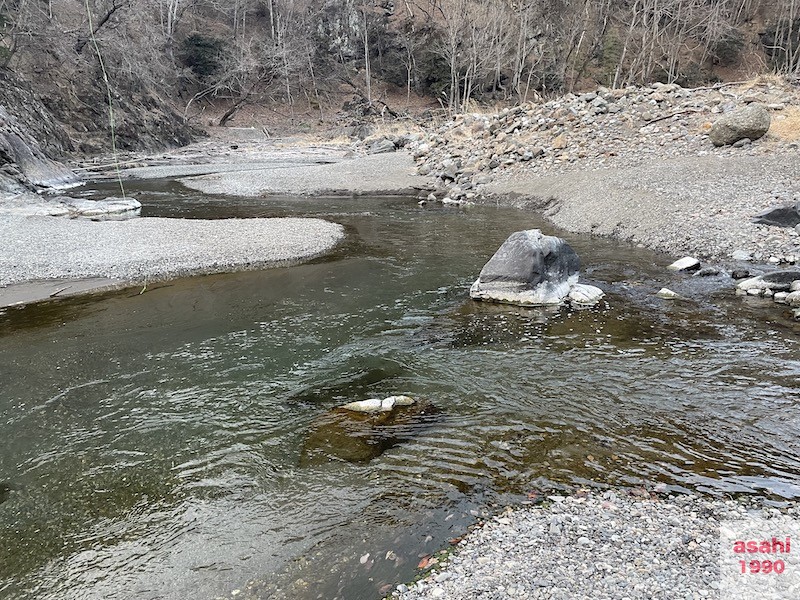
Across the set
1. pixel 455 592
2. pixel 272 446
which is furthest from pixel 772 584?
pixel 272 446

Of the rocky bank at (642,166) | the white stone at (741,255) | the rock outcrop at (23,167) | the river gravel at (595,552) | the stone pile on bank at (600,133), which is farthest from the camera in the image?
the rock outcrop at (23,167)

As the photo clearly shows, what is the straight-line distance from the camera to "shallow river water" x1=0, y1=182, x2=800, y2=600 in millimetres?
3379

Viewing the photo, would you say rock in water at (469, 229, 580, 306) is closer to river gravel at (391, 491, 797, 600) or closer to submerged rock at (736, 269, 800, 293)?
submerged rock at (736, 269, 800, 293)

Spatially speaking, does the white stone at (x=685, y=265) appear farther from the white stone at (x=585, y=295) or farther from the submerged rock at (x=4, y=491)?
the submerged rock at (x=4, y=491)

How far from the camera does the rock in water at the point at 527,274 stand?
7797 mm

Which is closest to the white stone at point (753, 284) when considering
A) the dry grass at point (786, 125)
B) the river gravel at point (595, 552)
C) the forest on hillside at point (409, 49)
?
the river gravel at point (595, 552)

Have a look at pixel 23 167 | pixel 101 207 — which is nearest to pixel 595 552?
pixel 101 207

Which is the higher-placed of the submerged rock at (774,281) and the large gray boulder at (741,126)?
the large gray boulder at (741,126)

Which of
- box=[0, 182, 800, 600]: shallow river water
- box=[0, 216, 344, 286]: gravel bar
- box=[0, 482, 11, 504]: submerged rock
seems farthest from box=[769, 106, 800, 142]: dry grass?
box=[0, 482, 11, 504]: submerged rock

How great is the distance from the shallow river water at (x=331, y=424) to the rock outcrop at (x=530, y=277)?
0.32 metres

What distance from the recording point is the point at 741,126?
46.0ft

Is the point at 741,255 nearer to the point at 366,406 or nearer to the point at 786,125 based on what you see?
the point at 786,125

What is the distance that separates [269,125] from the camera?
133ft

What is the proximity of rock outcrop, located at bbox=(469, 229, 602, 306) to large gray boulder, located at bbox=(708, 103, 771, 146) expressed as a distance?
362 inches
